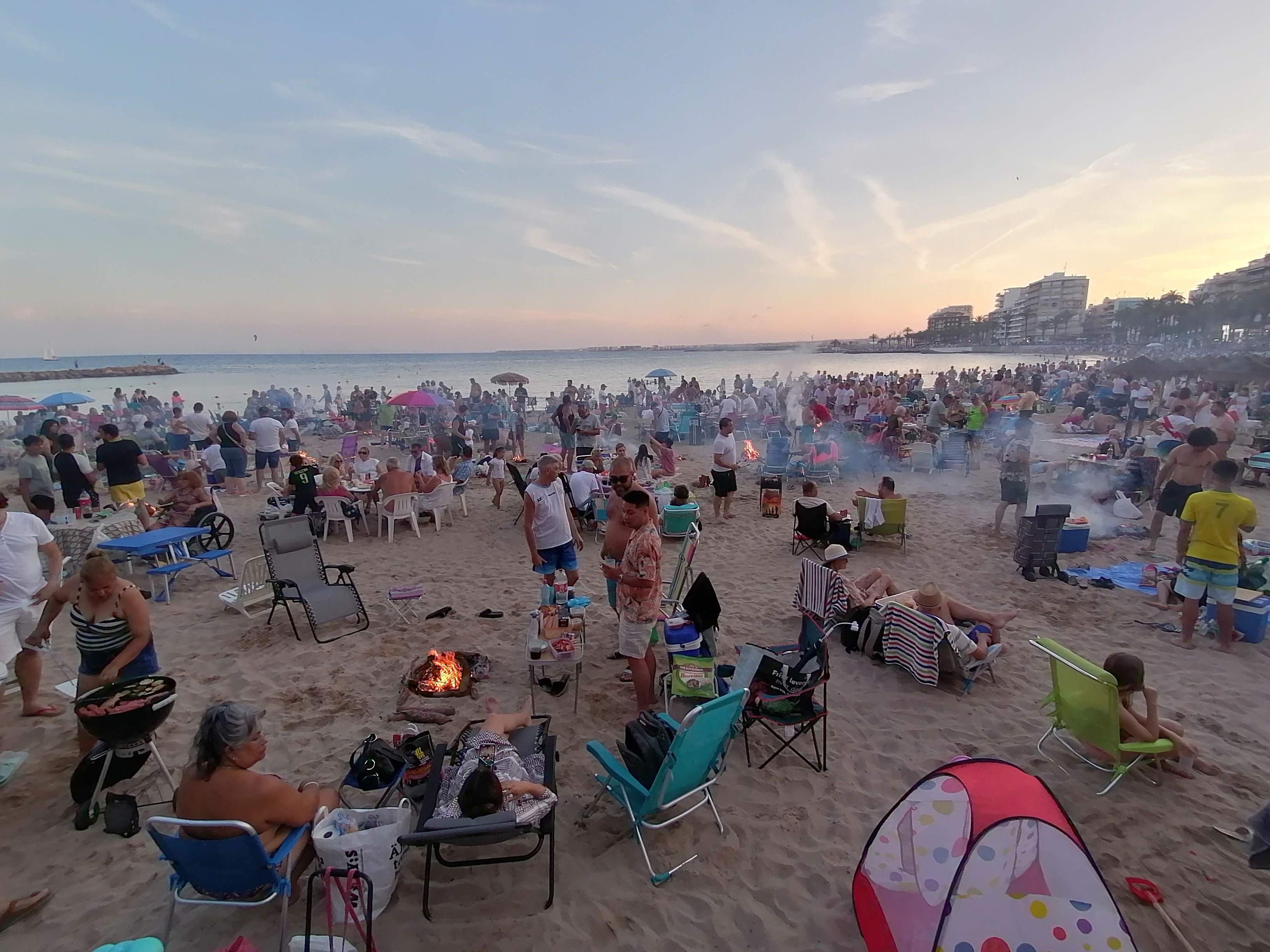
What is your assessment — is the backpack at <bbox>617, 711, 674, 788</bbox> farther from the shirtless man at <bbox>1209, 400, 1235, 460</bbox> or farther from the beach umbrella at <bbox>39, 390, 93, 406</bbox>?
the beach umbrella at <bbox>39, 390, 93, 406</bbox>

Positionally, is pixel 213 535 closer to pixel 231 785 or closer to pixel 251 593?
pixel 251 593

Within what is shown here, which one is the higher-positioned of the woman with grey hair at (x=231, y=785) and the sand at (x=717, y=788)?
the woman with grey hair at (x=231, y=785)

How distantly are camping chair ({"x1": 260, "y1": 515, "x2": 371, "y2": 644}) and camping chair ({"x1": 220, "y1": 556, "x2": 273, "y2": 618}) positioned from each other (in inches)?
6.2

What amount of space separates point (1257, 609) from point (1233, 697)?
135cm

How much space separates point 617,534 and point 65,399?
16179mm

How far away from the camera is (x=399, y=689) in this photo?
4754 millimetres

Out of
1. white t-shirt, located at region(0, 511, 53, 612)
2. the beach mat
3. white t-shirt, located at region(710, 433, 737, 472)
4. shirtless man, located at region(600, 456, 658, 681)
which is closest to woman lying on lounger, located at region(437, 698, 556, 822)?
shirtless man, located at region(600, 456, 658, 681)

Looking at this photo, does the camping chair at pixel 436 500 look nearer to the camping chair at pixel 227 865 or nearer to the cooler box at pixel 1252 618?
the camping chair at pixel 227 865

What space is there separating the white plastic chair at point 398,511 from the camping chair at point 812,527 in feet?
18.2

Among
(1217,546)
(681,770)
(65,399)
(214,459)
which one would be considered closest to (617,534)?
(681,770)

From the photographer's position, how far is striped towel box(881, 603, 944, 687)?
15.7ft

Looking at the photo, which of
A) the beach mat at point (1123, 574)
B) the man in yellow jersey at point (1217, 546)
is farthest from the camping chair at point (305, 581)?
the beach mat at point (1123, 574)

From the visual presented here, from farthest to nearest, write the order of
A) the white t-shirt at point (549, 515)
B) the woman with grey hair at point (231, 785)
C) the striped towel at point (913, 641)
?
the white t-shirt at point (549, 515) → the striped towel at point (913, 641) → the woman with grey hair at point (231, 785)

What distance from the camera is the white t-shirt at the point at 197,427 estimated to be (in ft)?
46.6
